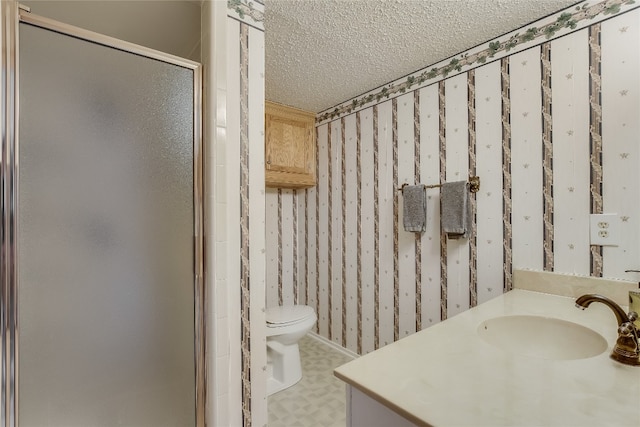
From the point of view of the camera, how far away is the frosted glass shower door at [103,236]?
780 millimetres

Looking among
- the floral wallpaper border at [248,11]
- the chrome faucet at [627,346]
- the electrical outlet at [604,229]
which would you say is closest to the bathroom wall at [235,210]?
the floral wallpaper border at [248,11]

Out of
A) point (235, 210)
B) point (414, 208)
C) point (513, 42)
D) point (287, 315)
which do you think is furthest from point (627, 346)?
point (287, 315)

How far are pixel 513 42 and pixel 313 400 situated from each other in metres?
2.33

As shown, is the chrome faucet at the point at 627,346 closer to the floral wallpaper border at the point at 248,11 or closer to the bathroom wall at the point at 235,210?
the bathroom wall at the point at 235,210

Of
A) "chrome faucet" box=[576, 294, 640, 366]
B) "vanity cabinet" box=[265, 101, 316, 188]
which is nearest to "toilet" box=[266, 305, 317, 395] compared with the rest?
"vanity cabinet" box=[265, 101, 316, 188]

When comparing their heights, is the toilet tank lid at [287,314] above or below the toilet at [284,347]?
above

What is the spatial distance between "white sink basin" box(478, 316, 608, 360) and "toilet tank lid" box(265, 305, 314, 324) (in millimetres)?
1267

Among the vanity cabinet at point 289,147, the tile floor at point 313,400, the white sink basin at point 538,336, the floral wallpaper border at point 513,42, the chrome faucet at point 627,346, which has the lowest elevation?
the tile floor at point 313,400

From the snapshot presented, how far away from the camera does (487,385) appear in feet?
1.99

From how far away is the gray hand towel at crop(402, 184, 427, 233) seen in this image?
1773 millimetres

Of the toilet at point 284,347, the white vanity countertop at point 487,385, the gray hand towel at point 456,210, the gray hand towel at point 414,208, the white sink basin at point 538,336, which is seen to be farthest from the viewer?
the toilet at point 284,347

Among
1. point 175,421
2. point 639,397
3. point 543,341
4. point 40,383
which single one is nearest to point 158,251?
point 40,383

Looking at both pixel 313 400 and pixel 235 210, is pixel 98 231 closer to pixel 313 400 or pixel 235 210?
pixel 235 210

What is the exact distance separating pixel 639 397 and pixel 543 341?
1.71ft
